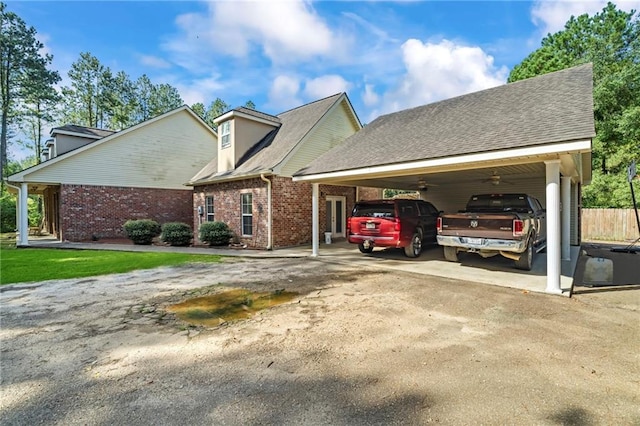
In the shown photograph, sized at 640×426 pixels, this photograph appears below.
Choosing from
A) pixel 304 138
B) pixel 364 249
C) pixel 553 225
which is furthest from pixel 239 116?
pixel 553 225

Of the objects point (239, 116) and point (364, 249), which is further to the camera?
point (239, 116)

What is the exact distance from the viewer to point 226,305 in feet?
17.7

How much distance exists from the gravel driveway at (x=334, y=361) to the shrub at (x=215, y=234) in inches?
313

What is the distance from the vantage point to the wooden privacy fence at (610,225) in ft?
55.0

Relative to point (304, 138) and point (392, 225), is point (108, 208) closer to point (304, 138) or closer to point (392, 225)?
point (304, 138)

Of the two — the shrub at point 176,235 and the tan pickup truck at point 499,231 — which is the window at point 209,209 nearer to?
the shrub at point 176,235

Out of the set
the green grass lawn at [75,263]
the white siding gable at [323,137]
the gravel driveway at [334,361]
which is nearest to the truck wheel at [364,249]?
the white siding gable at [323,137]

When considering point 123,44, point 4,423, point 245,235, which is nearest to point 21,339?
point 4,423

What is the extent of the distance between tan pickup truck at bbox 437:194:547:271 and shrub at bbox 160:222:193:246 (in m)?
11.7

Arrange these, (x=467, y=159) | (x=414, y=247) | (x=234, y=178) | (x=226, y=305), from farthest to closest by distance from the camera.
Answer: (x=234, y=178) < (x=414, y=247) < (x=467, y=159) < (x=226, y=305)

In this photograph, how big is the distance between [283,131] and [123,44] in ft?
23.7

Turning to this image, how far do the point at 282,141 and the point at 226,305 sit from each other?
10533 millimetres

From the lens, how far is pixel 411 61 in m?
13.4

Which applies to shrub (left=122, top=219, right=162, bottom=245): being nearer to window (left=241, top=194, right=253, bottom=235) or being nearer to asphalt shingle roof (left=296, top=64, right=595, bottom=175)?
window (left=241, top=194, right=253, bottom=235)
